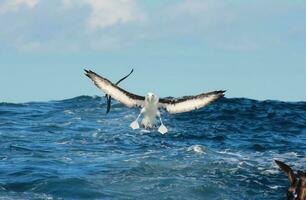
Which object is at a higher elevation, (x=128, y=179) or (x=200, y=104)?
(x=200, y=104)

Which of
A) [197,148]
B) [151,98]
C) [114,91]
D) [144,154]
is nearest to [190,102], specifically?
[151,98]

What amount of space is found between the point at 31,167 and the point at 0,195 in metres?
7.74

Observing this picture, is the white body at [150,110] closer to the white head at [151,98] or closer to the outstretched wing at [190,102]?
the white head at [151,98]

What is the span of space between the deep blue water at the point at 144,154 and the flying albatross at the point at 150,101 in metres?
6.45

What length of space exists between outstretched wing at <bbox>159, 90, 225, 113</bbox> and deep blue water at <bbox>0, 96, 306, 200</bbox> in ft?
22.6

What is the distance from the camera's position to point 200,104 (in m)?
32.0

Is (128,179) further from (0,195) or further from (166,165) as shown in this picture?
(0,195)

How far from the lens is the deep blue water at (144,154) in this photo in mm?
39031

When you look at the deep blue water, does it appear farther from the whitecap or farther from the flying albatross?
the flying albatross

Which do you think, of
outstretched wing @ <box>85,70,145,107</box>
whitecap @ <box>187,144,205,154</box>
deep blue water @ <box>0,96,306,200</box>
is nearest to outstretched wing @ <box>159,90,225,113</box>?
outstretched wing @ <box>85,70,145,107</box>

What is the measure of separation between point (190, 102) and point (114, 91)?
12.7 ft

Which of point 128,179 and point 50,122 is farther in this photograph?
point 50,122

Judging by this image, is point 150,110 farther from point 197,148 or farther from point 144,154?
point 197,148

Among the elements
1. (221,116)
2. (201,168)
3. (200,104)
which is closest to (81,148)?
(201,168)
